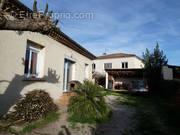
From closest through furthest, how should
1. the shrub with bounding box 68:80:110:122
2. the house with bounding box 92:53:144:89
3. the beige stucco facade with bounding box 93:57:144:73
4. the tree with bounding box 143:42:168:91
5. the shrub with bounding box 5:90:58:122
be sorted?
the shrub with bounding box 5:90:58:122
the shrub with bounding box 68:80:110:122
the tree with bounding box 143:42:168:91
the house with bounding box 92:53:144:89
the beige stucco facade with bounding box 93:57:144:73

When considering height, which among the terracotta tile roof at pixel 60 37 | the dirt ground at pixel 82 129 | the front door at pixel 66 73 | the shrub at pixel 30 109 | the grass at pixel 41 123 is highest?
the terracotta tile roof at pixel 60 37

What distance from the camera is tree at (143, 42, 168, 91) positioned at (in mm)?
13484

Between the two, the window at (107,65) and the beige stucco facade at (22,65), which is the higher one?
the window at (107,65)

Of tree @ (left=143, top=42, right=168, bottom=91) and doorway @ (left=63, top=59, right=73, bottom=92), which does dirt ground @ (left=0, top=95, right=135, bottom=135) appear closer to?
doorway @ (left=63, top=59, right=73, bottom=92)

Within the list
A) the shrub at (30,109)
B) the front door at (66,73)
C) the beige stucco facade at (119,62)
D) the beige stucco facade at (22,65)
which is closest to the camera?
the shrub at (30,109)

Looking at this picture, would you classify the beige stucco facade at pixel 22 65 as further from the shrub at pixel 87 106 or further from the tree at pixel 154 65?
the tree at pixel 154 65

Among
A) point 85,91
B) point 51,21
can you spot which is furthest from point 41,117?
point 51,21

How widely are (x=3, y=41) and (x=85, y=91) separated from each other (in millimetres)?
3399

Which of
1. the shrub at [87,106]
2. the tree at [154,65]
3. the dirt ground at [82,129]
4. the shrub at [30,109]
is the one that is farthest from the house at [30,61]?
the tree at [154,65]

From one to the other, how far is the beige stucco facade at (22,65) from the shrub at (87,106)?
2.09 m

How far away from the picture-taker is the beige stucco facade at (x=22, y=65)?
3906 mm

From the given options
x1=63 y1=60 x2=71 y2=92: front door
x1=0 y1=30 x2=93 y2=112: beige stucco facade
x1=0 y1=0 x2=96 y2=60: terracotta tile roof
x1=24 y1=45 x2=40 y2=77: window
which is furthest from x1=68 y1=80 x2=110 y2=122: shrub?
x1=63 y1=60 x2=71 y2=92: front door

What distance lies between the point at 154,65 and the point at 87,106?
14.0 m

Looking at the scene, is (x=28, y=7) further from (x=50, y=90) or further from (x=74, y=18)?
(x=50, y=90)
